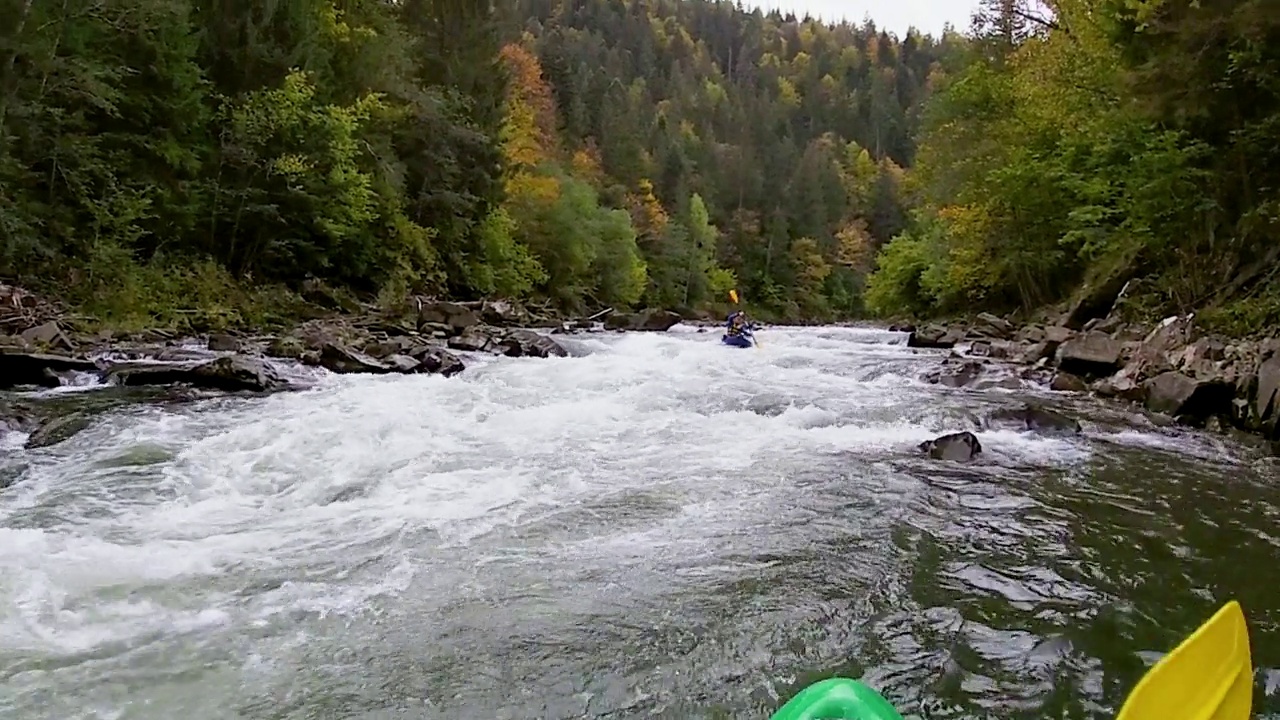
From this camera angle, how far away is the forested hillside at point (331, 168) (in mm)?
14250

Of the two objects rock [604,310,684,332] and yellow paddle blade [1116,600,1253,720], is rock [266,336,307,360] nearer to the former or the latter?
rock [604,310,684,332]

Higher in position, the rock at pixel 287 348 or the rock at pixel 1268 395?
the rock at pixel 1268 395

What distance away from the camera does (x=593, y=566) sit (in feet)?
15.3

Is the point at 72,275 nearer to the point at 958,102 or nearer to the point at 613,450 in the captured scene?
the point at 613,450

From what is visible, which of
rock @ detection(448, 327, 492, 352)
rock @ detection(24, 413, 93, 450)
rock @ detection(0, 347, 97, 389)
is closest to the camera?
rock @ detection(24, 413, 93, 450)

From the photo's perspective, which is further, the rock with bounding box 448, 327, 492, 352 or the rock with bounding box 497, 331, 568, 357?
the rock with bounding box 448, 327, 492, 352

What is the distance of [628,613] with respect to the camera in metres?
4.04

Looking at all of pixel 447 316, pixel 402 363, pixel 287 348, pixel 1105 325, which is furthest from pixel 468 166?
pixel 1105 325

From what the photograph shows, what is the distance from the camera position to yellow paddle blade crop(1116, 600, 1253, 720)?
232cm

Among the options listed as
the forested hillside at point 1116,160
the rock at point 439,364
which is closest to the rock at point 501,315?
the rock at point 439,364

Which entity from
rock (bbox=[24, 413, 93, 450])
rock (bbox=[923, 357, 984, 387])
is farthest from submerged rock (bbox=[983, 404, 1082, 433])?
rock (bbox=[24, 413, 93, 450])

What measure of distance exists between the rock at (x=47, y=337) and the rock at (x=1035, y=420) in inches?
462

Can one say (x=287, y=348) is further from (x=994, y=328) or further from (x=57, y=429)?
(x=994, y=328)

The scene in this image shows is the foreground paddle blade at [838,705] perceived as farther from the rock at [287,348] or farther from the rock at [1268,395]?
the rock at [287,348]
